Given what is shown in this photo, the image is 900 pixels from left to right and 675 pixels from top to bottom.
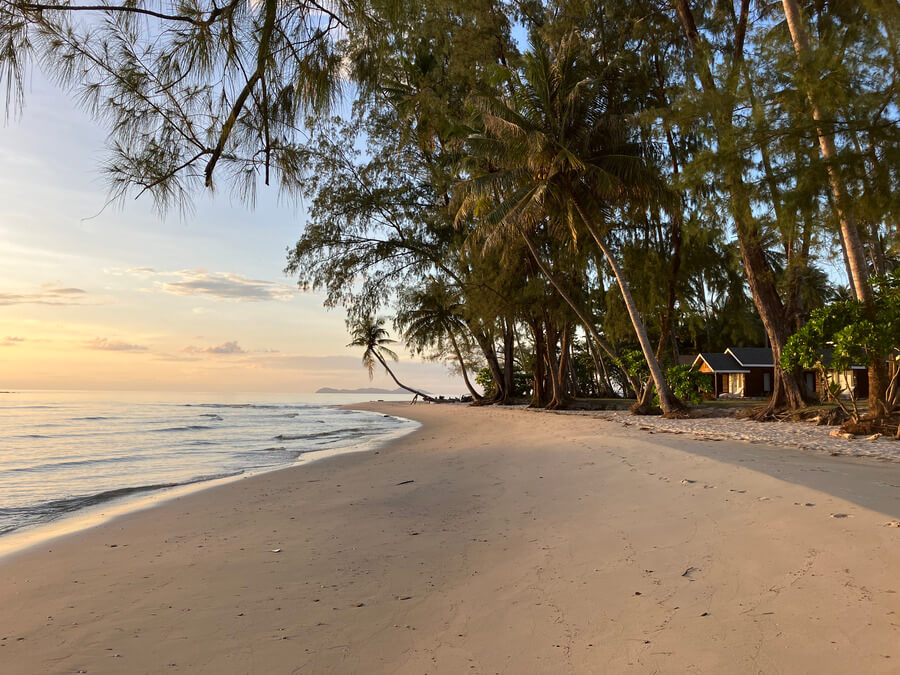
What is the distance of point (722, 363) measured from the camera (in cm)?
3481

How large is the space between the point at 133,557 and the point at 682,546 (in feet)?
12.0

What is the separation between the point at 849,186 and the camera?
6797 mm

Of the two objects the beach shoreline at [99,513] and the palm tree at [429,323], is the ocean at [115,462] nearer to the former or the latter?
the beach shoreline at [99,513]

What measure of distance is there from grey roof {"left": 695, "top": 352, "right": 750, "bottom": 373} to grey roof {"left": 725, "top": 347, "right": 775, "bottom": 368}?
417mm

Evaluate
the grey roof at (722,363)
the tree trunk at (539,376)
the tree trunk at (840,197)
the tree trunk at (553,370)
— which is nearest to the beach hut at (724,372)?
the grey roof at (722,363)

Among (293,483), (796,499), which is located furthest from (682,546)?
(293,483)

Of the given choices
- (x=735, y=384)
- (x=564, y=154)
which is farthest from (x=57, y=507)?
(x=735, y=384)

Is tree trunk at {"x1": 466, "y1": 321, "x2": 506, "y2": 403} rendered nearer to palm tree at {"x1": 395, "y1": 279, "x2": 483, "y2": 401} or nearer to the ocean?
palm tree at {"x1": 395, "y1": 279, "x2": 483, "y2": 401}

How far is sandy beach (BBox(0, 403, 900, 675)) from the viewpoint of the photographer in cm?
229

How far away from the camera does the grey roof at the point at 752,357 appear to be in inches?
1289

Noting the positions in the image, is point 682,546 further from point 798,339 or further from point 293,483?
point 798,339

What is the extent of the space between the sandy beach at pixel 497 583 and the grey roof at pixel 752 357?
3033 centimetres

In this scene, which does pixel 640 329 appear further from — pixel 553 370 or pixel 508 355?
pixel 508 355

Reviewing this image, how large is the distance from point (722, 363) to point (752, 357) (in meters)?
1.92
